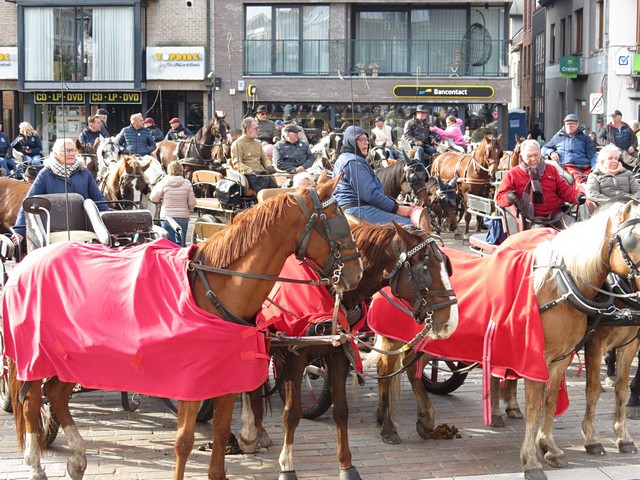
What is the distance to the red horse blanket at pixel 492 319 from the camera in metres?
7.17

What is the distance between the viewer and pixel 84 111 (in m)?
37.1

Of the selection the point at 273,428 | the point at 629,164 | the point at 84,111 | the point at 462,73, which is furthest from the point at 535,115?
the point at 273,428

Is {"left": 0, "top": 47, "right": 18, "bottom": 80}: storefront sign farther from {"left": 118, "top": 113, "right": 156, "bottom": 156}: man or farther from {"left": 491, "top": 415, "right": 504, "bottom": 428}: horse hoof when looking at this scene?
{"left": 491, "top": 415, "right": 504, "bottom": 428}: horse hoof

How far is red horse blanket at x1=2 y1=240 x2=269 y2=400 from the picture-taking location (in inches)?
243

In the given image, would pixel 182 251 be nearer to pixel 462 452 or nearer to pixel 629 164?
pixel 462 452

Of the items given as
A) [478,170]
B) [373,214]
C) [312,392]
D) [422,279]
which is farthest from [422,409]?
[478,170]

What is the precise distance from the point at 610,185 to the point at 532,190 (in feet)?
3.01

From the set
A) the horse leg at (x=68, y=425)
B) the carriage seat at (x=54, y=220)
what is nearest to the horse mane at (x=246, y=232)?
the horse leg at (x=68, y=425)

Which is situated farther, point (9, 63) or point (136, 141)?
point (9, 63)

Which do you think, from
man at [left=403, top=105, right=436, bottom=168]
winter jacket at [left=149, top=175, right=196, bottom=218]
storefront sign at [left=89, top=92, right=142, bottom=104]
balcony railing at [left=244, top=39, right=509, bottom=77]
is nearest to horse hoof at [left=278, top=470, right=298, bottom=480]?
winter jacket at [left=149, top=175, right=196, bottom=218]

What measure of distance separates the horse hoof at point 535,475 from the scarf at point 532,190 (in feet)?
14.0

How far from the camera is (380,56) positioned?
35.4 meters

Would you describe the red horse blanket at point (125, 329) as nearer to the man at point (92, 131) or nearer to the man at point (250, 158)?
the man at point (250, 158)

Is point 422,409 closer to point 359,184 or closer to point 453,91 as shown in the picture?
point 359,184
